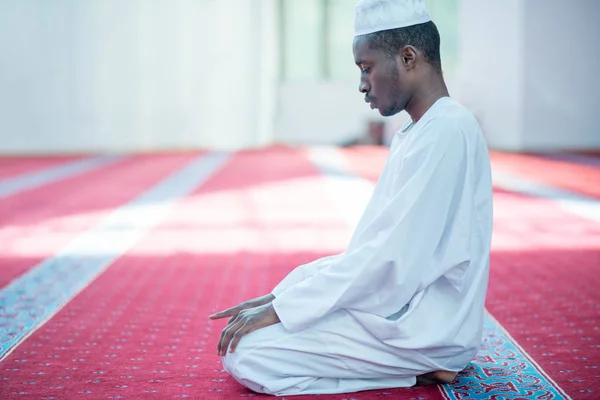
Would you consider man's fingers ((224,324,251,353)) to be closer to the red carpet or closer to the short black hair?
the short black hair

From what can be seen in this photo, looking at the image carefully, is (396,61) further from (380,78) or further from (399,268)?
(399,268)

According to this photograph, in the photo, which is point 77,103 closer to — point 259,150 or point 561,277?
point 259,150

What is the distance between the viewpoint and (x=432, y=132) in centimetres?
172

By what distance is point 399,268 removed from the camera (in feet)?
5.57

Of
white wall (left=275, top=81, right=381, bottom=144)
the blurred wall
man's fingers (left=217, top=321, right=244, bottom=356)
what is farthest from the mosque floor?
white wall (left=275, top=81, right=381, bottom=144)

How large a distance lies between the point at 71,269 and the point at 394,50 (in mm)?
2327

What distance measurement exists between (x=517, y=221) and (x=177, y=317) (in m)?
2.74

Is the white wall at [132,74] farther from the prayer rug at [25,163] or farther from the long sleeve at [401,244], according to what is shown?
the long sleeve at [401,244]

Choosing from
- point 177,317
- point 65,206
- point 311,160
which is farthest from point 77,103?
point 177,317

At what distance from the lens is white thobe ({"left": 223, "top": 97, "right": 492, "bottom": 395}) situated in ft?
5.59

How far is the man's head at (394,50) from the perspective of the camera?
174 centimetres

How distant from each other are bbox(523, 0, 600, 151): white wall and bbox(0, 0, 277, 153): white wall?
426 centimetres

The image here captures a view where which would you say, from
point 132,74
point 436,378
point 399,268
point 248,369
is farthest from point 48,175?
point 399,268

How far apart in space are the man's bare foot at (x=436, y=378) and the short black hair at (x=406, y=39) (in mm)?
746
